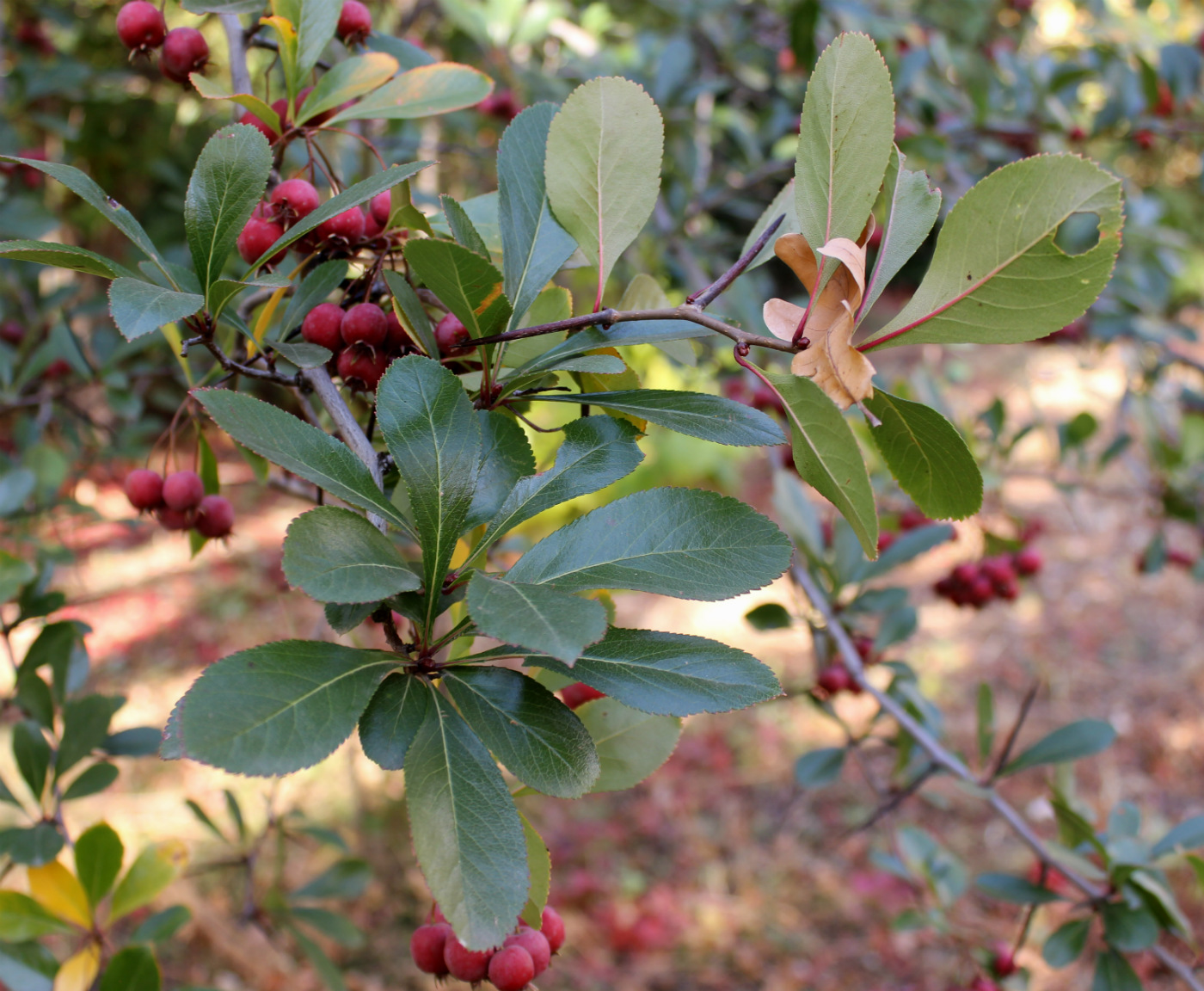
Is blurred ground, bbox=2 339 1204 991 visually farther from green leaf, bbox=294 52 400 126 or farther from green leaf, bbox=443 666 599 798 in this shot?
green leaf, bbox=294 52 400 126

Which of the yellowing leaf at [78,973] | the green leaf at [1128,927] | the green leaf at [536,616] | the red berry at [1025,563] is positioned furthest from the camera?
the red berry at [1025,563]

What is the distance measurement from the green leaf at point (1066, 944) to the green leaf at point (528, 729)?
0.94 m

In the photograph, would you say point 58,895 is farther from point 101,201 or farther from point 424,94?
point 424,94

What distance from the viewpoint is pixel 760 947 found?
264 centimetres

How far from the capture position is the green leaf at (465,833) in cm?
44

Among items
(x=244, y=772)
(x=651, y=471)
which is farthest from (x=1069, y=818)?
(x=651, y=471)

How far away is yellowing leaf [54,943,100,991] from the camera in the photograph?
2.66 ft

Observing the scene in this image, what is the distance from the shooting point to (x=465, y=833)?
459mm

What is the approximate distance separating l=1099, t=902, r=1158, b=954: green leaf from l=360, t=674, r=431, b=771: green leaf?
→ 93cm

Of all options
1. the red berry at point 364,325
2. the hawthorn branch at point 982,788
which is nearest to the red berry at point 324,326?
the red berry at point 364,325

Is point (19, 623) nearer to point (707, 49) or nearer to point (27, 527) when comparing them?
point (27, 527)

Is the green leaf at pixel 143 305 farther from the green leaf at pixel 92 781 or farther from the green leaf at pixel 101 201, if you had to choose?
the green leaf at pixel 92 781

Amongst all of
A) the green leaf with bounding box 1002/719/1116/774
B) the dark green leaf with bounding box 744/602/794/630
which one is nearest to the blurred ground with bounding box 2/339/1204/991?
the green leaf with bounding box 1002/719/1116/774

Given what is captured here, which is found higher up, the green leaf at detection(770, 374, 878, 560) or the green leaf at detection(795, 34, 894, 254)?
the green leaf at detection(795, 34, 894, 254)
